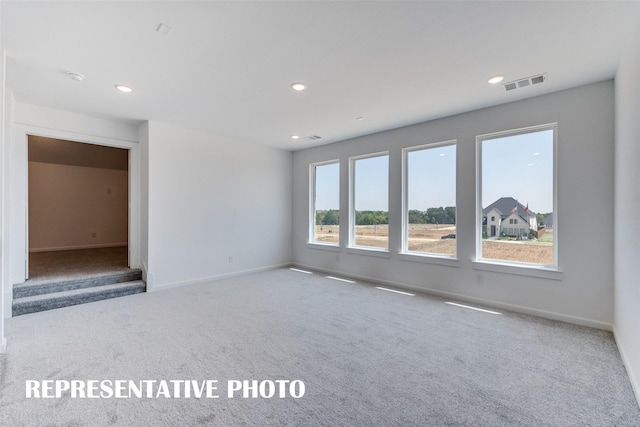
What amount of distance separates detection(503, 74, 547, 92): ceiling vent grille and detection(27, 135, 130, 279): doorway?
7.15m

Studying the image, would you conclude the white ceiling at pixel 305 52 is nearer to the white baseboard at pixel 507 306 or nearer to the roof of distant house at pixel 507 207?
the roof of distant house at pixel 507 207

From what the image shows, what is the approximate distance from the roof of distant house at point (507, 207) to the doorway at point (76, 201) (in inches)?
270

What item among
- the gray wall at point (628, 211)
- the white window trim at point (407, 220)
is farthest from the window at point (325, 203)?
the gray wall at point (628, 211)

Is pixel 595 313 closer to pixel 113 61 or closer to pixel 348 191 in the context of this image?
pixel 348 191

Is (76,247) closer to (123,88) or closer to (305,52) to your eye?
(123,88)

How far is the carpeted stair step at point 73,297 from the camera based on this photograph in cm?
360

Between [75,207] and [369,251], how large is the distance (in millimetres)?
7743

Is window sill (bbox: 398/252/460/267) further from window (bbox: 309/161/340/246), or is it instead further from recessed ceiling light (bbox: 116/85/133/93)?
recessed ceiling light (bbox: 116/85/133/93)

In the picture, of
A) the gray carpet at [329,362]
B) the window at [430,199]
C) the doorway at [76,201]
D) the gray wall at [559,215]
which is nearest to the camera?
the gray carpet at [329,362]

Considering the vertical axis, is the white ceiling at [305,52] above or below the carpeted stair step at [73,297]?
above

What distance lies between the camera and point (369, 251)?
17.5 feet

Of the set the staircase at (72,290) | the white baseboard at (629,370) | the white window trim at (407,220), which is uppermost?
the white window trim at (407,220)

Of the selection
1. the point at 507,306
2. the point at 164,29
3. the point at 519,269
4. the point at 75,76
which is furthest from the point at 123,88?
the point at 507,306

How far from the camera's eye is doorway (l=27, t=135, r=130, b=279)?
6.64m
